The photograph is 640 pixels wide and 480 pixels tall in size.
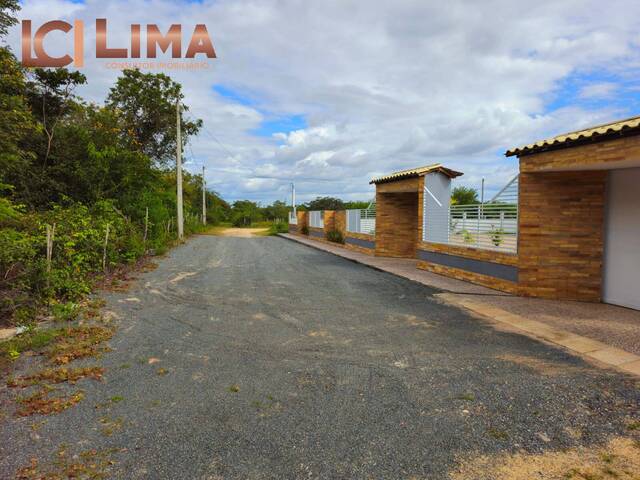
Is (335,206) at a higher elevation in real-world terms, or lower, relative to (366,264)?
higher

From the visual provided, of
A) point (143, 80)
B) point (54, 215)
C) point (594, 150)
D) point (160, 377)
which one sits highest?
point (143, 80)

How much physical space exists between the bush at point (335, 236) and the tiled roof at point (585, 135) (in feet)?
45.7

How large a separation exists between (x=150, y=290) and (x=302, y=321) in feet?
14.0

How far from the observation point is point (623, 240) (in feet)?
24.2

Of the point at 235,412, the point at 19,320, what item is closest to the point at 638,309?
the point at 235,412

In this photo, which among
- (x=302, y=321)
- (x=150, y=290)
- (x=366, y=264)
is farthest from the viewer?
(x=366, y=264)

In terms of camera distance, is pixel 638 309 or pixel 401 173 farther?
pixel 401 173

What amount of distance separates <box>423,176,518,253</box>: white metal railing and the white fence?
17.9 ft

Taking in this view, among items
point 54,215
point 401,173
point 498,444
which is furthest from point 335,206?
point 498,444

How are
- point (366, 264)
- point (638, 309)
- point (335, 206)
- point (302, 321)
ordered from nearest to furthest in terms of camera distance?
point (302, 321) < point (638, 309) < point (366, 264) < point (335, 206)

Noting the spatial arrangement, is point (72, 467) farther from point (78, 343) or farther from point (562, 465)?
point (562, 465)

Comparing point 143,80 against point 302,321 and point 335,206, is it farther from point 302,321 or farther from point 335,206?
point 335,206

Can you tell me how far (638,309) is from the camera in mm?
7129

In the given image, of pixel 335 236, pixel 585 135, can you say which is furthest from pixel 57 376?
pixel 335 236
